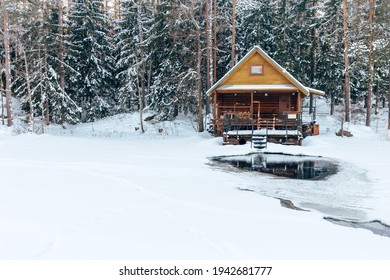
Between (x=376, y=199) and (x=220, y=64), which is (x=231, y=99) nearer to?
(x=220, y=64)

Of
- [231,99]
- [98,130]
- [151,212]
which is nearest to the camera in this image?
[151,212]

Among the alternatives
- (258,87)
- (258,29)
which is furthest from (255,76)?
(258,29)

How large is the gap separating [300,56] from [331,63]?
3.58 metres

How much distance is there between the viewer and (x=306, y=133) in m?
24.0

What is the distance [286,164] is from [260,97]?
12974 millimetres

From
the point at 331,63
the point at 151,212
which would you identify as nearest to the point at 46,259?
the point at 151,212

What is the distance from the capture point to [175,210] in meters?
6.84

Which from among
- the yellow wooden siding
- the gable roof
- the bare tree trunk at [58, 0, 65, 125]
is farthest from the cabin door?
the bare tree trunk at [58, 0, 65, 125]

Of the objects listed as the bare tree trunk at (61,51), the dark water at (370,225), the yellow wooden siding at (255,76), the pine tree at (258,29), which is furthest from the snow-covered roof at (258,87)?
the dark water at (370,225)

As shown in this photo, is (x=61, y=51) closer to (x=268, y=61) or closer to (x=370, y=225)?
(x=268, y=61)

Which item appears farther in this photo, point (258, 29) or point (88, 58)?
point (258, 29)

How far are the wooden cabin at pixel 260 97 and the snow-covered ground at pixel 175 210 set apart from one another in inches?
283

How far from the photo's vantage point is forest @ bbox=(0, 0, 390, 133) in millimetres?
26141

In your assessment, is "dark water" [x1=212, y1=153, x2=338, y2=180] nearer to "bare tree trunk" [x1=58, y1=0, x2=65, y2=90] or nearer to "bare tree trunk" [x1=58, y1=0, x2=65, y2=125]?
"bare tree trunk" [x1=58, y1=0, x2=65, y2=125]
